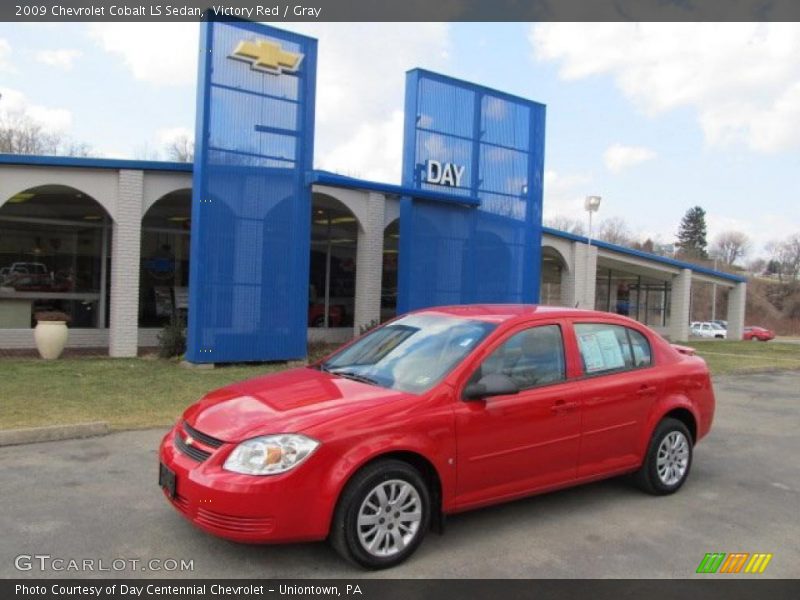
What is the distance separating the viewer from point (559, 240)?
24.2m

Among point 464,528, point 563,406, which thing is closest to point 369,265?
point 563,406

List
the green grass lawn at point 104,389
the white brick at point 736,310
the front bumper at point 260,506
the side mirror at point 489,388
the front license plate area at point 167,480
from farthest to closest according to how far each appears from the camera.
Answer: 1. the white brick at point 736,310
2. the green grass lawn at point 104,389
3. the side mirror at point 489,388
4. the front license plate area at point 167,480
5. the front bumper at point 260,506

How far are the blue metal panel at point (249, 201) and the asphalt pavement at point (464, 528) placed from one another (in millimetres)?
6407

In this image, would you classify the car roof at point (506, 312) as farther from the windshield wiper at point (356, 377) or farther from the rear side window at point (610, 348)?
the windshield wiper at point (356, 377)

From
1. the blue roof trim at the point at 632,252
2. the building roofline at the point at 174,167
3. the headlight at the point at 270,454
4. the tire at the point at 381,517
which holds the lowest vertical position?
the tire at the point at 381,517

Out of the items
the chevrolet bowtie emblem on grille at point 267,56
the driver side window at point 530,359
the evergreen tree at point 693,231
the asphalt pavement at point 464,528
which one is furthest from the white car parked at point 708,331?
the evergreen tree at point 693,231

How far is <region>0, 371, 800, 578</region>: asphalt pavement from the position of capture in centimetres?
414

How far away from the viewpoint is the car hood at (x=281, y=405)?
409 centimetres

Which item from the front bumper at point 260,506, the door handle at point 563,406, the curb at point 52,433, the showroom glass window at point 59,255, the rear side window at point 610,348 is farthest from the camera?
the showroom glass window at point 59,255

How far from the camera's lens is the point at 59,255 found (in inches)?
680

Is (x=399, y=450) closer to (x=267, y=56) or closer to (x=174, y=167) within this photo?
(x=267, y=56)

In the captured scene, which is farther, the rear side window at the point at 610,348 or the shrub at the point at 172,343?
the shrub at the point at 172,343

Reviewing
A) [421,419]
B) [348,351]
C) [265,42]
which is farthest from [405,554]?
[265,42]

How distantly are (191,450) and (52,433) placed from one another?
133 inches
